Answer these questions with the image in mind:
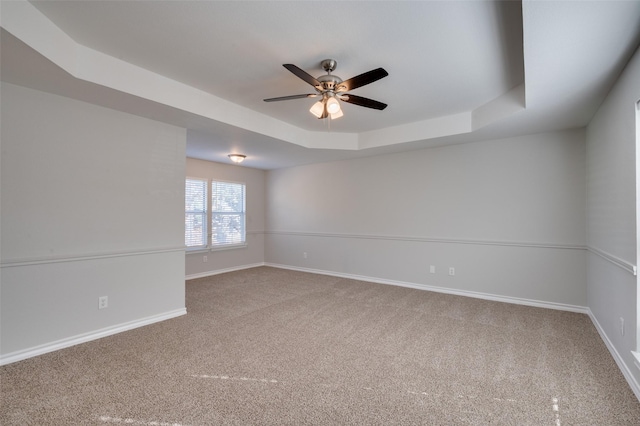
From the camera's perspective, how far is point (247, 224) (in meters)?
6.77

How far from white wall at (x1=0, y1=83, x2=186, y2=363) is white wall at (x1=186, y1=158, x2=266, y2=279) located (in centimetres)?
214

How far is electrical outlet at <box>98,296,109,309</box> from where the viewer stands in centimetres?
296

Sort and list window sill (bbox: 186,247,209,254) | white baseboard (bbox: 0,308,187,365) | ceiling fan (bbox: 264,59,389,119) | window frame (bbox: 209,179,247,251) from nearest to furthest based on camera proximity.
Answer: ceiling fan (bbox: 264,59,389,119), white baseboard (bbox: 0,308,187,365), window sill (bbox: 186,247,209,254), window frame (bbox: 209,179,247,251)

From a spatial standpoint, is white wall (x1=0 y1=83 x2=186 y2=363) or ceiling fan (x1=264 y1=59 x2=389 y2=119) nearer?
ceiling fan (x1=264 y1=59 x2=389 y2=119)

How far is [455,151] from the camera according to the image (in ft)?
14.9

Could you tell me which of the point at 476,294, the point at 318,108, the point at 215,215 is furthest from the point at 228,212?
the point at 476,294

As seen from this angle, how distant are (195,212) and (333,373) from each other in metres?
4.46

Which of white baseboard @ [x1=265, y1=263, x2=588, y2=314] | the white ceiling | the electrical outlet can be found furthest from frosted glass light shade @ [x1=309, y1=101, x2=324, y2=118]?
white baseboard @ [x1=265, y1=263, x2=588, y2=314]

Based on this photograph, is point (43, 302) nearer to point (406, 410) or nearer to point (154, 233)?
point (154, 233)

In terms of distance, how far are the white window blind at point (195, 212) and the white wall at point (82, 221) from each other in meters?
2.06

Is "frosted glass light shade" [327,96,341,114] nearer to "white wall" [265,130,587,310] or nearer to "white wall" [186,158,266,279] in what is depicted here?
"white wall" [265,130,587,310]

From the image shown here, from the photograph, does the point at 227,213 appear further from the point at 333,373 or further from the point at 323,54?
the point at 333,373

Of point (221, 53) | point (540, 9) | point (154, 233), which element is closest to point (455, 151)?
point (540, 9)

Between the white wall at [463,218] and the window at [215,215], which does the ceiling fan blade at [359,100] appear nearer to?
the white wall at [463,218]
